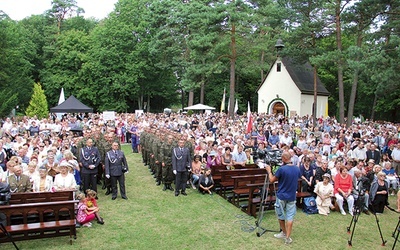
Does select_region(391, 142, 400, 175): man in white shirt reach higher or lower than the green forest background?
lower

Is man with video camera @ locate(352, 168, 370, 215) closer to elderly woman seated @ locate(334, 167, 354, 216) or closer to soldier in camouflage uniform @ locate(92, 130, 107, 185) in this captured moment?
elderly woman seated @ locate(334, 167, 354, 216)

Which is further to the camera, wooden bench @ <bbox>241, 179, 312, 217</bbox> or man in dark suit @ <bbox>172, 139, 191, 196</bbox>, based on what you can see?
man in dark suit @ <bbox>172, 139, 191, 196</bbox>

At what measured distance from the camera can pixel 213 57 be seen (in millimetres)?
25359

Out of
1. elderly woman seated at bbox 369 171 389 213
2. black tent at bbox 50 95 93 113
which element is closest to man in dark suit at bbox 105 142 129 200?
elderly woman seated at bbox 369 171 389 213

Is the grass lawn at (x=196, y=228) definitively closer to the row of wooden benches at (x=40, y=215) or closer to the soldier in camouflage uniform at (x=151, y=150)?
the row of wooden benches at (x=40, y=215)

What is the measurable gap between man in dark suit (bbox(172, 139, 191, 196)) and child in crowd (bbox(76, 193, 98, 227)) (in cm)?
289

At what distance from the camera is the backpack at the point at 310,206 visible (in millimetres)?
8618

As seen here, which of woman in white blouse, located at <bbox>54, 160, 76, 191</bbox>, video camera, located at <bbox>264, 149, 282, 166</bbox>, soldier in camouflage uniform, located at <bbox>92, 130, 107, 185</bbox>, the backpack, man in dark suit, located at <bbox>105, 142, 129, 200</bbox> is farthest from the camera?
video camera, located at <bbox>264, 149, 282, 166</bbox>

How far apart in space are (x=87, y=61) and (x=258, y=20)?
72.4 feet

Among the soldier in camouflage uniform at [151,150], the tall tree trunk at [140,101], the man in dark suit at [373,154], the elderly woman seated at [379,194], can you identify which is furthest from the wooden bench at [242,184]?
the tall tree trunk at [140,101]

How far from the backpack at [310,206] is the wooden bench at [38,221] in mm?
5569

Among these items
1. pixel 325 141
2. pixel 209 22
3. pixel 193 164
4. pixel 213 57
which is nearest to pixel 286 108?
pixel 213 57

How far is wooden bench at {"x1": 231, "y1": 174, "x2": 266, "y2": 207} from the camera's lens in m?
8.86

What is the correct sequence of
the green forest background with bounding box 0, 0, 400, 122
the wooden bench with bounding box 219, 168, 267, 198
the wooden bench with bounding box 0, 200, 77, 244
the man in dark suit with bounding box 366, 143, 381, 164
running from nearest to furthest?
the wooden bench with bounding box 0, 200, 77, 244
the wooden bench with bounding box 219, 168, 267, 198
the man in dark suit with bounding box 366, 143, 381, 164
the green forest background with bounding box 0, 0, 400, 122
